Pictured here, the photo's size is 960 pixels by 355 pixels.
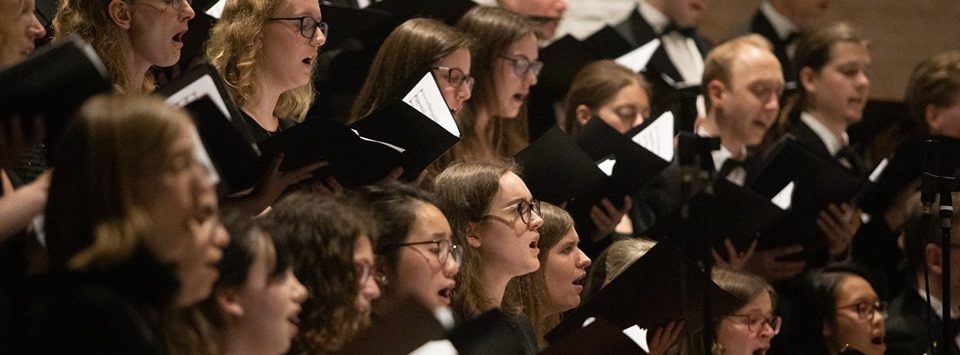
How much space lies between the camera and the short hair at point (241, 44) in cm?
392

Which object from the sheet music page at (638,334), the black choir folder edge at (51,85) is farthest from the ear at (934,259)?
the black choir folder edge at (51,85)

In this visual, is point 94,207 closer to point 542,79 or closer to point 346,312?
point 346,312

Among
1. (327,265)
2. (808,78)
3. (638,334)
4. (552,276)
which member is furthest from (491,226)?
(808,78)

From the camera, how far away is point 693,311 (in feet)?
12.2

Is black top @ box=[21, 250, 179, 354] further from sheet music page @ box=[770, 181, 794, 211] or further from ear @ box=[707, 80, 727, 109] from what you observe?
ear @ box=[707, 80, 727, 109]

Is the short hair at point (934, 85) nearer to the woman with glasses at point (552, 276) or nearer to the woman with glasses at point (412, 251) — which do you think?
the woman with glasses at point (552, 276)

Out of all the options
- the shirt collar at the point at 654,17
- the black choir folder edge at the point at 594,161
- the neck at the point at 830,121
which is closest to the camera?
the black choir folder edge at the point at 594,161

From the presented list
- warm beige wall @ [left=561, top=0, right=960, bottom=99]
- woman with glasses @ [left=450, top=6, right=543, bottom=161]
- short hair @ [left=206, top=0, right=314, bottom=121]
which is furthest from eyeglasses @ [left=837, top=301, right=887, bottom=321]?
warm beige wall @ [left=561, top=0, right=960, bottom=99]

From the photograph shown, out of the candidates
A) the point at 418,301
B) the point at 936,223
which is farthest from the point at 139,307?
the point at 936,223

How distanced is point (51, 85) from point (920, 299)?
10.2 feet

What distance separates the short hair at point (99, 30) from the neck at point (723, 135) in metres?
2.70

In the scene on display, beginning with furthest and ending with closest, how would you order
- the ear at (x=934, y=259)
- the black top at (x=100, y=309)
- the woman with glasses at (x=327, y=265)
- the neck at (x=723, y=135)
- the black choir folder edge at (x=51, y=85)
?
the neck at (x=723, y=135)
the ear at (x=934, y=259)
the woman with glasses at (x=327, y=265)
the black choir folder edge at (x=51, y=85)
the black top at (x=100, y=309)

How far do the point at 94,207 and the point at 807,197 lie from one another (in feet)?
10.2

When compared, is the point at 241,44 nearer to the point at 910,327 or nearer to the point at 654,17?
the point at 910,327
